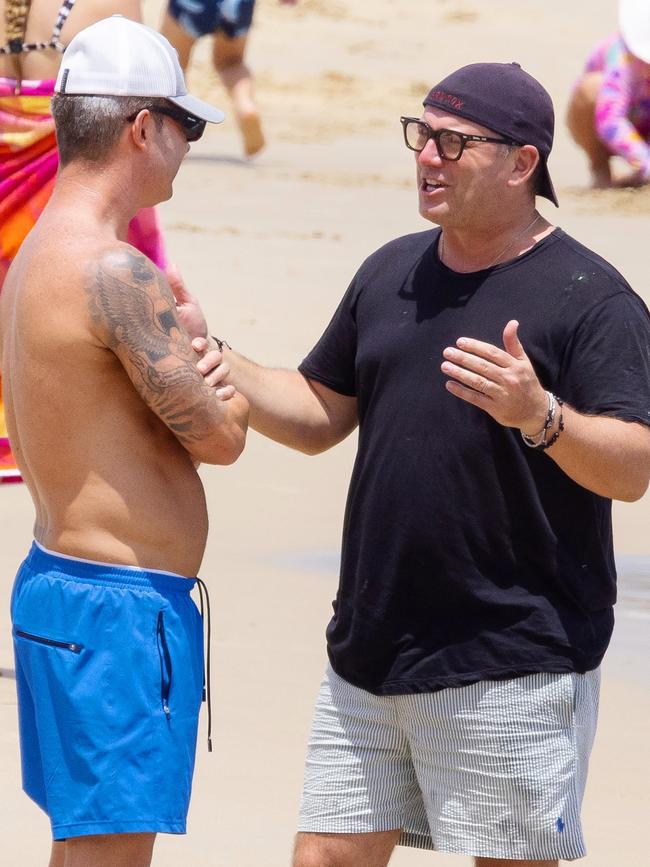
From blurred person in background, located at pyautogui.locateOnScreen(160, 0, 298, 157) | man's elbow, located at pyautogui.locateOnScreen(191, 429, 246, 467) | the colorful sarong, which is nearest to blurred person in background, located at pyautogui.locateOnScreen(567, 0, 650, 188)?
blurred person in background, located at pyautogui.locateOnScreen(160, 0, 298, 157)

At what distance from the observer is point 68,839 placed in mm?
3068

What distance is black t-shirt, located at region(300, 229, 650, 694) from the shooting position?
3188 millimetres

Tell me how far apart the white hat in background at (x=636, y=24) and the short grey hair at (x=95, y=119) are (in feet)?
37.6

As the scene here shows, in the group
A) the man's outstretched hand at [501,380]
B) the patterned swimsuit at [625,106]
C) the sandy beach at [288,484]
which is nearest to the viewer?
the man's outstretched hand at [501,380]

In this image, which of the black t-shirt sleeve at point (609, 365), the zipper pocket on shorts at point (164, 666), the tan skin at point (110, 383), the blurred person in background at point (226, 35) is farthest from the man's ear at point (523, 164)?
the blurred person in background at point (226, 35)

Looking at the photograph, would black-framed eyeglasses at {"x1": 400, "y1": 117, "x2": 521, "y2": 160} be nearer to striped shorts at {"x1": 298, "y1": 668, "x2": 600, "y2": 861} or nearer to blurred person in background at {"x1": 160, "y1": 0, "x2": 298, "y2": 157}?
striped shorts at {"x1": 298, "y1": 668, "x2": 600, "y2": 861}

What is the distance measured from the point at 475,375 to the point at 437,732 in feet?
2.30

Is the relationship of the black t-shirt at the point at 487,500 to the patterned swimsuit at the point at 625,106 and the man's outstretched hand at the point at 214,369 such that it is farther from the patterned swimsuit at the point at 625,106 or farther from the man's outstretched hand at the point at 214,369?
the patterned swimsuit at the point at 625,106

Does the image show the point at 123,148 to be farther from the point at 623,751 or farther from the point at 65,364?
the point at 623,751

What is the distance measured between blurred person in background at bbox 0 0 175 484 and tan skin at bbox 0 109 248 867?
5.52ft

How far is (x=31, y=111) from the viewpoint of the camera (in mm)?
4984

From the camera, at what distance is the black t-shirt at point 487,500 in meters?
3.19

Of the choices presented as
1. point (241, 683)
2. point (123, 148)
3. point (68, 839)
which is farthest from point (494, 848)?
point (241, 683)

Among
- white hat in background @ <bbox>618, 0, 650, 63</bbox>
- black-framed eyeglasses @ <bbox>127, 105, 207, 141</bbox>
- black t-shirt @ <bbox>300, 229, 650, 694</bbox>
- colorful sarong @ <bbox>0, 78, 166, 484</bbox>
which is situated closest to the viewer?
black-framed eyeglasses @ <bbox>127, 105, 207, 141</bbox>
